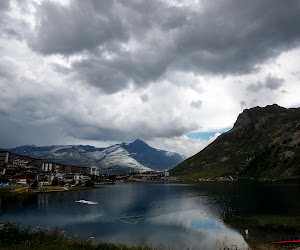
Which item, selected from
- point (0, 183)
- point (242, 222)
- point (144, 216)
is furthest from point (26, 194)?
point (242, 222)

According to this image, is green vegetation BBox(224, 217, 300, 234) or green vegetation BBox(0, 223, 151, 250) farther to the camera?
green vegetation BBox(224, 217, 300, 234)

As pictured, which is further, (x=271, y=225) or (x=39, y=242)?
(x=271, y=225)

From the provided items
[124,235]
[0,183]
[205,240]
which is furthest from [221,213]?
[0,183]

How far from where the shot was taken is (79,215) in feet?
323

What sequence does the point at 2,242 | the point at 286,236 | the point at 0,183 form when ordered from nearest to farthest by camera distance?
1. the point at 2,242
2. the point at 286,236
3. the point at 0,183

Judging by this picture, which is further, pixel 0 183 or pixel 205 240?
pixel 0 183

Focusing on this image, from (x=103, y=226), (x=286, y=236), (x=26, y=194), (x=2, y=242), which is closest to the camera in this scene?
(x=2, y=242)

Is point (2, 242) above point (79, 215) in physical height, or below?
above

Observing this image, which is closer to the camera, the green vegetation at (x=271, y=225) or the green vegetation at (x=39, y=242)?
the green vegetation at (x=39, y=242)

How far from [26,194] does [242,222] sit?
15536 cm

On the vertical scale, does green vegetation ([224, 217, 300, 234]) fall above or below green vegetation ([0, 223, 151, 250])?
below

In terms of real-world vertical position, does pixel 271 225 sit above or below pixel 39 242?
below

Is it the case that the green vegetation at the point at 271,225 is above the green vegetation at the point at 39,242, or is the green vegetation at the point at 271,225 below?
below

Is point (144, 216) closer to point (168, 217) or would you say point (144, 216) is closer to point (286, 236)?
point (168, 217)
